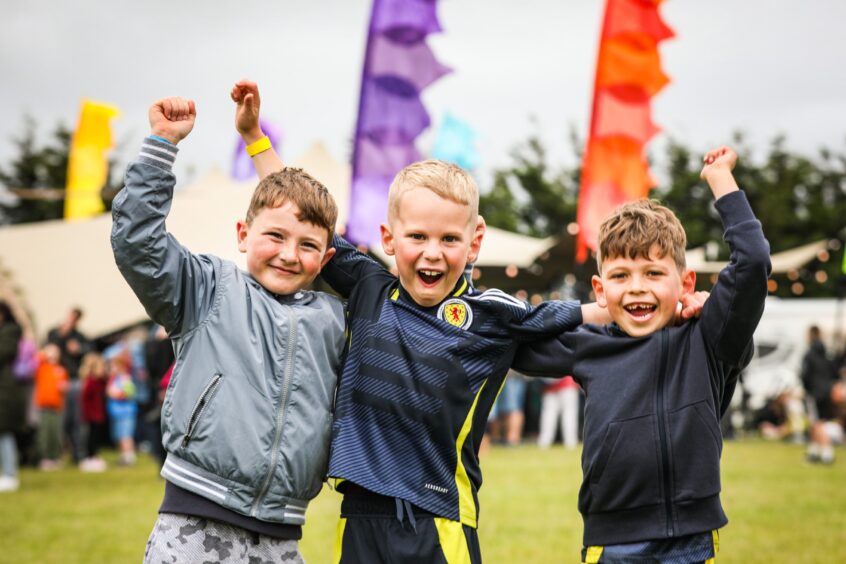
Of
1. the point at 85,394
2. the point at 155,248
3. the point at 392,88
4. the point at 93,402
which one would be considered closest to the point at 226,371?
the point at 155,248

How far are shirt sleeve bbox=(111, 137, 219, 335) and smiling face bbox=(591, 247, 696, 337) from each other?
1.14 metres

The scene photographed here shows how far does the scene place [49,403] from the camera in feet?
39.7

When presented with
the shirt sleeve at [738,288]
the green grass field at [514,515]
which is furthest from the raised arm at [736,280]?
the green grass field at [514,515]

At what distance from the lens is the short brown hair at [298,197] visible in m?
2.71

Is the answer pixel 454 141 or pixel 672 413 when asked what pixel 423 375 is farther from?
pixel 454 141

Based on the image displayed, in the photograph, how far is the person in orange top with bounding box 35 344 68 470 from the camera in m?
11.9

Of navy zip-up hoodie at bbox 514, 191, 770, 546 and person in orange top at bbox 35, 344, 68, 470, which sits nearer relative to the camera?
navy zip-up hoodie at bbox 514, 191, 770, 546

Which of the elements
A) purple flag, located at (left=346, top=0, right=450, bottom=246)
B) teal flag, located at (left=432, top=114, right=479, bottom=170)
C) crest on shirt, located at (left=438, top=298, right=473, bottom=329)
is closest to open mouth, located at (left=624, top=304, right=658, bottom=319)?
crest on shirt, located at (left=438, top=298, right=473, bottom=329)

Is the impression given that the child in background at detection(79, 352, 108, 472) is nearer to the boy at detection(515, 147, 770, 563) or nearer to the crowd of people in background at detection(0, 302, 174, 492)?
the crowd of people in background at detection(0, 302, 174, 492)

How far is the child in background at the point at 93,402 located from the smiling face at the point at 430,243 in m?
10.5

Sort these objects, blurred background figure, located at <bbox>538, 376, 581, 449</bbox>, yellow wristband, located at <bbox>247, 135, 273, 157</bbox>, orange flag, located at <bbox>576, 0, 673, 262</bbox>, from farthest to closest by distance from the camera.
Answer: blurred background figure, located at <bbox>538, 376, 581, 449</bbox> < orange flag, located at <bbox>576, 0, 673, 262</bbox> < yellow wristband, located at <bbox>247, 135, 273, 157</bbox>

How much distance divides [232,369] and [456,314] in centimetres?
64

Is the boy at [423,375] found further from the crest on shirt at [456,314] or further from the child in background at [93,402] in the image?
the child in background at [93,402]

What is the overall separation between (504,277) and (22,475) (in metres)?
9.61
